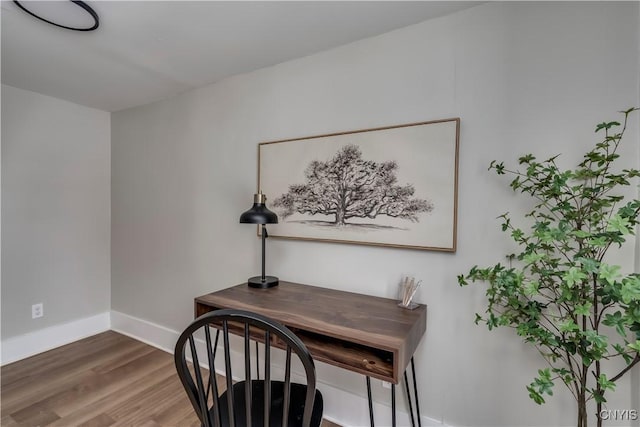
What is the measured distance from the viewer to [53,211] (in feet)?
8.68

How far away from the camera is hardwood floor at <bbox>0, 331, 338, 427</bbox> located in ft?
5.88

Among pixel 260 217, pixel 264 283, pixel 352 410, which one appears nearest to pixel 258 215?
pixel 260 217

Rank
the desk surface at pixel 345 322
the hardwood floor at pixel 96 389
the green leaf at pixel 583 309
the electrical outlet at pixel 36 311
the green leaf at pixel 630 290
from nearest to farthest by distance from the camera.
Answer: the green leaf at pixel 630 290
the green leaf at pixel 583 309
the desk surface at pixel 345 322
the hardwood floor at pixel 96 389
the electrical outlet at pixel 36 311

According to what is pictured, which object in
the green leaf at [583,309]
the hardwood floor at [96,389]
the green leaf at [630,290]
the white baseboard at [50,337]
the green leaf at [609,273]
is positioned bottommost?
the hardwood floor at [96,389]

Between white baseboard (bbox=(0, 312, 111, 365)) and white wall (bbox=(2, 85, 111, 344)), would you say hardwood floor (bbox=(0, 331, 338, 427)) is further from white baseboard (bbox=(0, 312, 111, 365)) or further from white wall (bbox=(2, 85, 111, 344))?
white wall (bbox=(2, 85, 111, 344))

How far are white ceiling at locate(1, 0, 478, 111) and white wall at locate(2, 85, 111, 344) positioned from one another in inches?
13.6

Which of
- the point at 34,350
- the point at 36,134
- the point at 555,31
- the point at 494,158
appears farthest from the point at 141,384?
the point at 555,31

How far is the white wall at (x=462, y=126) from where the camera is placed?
4.07 feet

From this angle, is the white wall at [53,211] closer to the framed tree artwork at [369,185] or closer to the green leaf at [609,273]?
the framed tree artwork at [369,185]

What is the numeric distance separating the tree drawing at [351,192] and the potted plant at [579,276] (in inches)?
18.0

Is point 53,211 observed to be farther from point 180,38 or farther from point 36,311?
point 180,38

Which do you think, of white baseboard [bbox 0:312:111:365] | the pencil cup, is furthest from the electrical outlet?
the pencil cup

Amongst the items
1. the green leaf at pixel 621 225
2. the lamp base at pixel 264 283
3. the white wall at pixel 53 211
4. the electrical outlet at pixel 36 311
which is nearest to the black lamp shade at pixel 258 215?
the lamp base at pixel 264 283

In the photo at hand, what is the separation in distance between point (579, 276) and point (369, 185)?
3.24 ft
